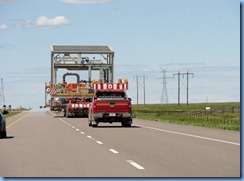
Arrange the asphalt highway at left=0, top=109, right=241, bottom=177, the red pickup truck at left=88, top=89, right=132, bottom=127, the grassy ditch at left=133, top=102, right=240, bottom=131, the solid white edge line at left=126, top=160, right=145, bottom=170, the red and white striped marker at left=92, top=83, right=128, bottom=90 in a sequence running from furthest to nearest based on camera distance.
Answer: the grassy ditch at left=133, top=102, right=240, bottom=131, the red and white striped marker at left=92, top=83, right=128, bottom=90, the red pickup truck at left=88, top=89, right=132, bottom=127, the solid white edge line at left=126, top=160, right=145, bottom=170, the asphalt highway at left=0, top=109, right=241, bottom=177

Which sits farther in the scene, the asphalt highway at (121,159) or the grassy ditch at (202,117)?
the grassy ditch at (202,117)

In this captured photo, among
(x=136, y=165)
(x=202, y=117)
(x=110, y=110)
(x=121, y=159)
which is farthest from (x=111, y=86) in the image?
(x=202, y=117)

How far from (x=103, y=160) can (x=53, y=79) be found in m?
36.7

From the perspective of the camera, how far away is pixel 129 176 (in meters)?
12.0

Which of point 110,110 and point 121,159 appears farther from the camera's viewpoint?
point 110,110

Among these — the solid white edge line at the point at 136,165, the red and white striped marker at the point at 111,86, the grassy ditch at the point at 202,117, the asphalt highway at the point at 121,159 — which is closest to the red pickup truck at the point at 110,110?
the red and white striped marker at the point at 111,86

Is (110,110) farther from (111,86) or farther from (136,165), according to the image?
(136,165)

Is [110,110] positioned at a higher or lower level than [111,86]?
lower

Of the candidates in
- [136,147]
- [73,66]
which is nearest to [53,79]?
[73,66]

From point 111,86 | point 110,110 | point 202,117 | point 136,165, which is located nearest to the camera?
point 136,165

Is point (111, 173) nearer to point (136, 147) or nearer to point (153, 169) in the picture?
point (153, 169)

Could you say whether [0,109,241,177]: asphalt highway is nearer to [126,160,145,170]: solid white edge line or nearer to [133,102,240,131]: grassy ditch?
[126,160,145,170]: solid white edge line

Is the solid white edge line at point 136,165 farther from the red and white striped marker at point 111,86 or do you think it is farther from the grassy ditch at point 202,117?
the red and white striped marker at point 111,86

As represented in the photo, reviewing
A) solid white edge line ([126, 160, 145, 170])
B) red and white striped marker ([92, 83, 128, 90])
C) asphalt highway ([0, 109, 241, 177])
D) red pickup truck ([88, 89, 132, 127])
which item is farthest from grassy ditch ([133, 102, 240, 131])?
solid white edge line ([126, 160, 145, 170])
